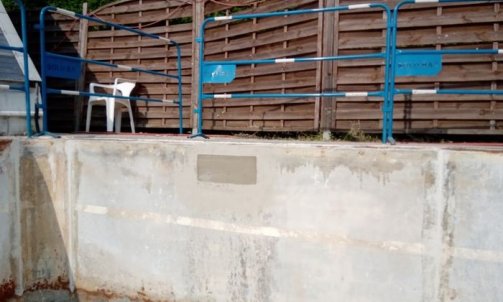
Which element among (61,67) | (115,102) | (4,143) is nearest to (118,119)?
(115,102)

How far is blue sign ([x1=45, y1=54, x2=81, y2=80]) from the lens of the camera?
4.19m

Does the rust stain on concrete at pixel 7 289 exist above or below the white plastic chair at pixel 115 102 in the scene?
below

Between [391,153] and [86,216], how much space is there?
272 centimetres

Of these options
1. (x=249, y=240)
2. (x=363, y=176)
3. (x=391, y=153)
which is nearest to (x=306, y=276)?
(x=249, y=240)

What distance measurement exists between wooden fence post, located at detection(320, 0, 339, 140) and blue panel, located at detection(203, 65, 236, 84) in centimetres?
191

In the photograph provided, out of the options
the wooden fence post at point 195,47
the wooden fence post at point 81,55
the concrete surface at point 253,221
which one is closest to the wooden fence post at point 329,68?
the wooden fence post at point 195,47

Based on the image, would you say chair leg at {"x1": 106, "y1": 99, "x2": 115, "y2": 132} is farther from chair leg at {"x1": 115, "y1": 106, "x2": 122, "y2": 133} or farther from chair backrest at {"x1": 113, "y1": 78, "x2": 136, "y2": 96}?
chair backrest at {"x1": 113, "y1": 78, "x2": 136, "y2": 96}

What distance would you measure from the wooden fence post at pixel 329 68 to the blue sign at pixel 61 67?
302 cm

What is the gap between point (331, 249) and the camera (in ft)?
9.84

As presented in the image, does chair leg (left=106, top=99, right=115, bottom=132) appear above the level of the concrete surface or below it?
above

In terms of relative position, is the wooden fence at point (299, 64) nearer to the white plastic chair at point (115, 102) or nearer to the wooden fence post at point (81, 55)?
the wooden fence post at point (81, 55)

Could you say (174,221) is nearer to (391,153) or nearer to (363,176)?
(363,176)

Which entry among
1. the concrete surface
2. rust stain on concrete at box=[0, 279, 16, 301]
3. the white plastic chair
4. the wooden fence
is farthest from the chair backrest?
rust stain on concrete at box=[0, 279, 16, 301]

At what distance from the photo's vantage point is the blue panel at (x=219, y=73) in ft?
13.2
